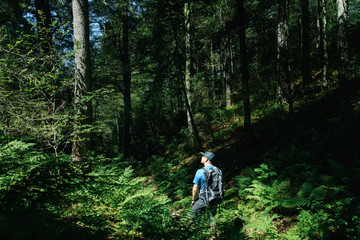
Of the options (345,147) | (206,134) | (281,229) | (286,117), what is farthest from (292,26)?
(281,229)

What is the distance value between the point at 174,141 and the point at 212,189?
34.0ft

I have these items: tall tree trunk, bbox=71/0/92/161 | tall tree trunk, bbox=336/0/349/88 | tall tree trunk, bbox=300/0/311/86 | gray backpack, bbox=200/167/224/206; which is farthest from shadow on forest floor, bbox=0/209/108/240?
tall tree trunk, bbox=300/0/311/86

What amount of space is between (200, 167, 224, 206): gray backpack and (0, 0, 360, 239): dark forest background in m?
0.47

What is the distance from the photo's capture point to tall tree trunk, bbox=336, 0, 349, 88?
6020 millimetres

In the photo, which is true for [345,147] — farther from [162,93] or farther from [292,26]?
[292,26]

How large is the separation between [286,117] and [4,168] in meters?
10.6

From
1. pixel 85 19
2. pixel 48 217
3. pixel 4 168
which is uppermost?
pixel 85 19

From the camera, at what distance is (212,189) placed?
13.5 ft

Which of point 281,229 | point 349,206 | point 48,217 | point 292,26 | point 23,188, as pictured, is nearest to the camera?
point 48,217

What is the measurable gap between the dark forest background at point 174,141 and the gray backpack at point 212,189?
47 centimetres

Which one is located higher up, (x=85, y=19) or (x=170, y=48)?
(x=170, y=48)

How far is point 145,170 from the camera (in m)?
11.9

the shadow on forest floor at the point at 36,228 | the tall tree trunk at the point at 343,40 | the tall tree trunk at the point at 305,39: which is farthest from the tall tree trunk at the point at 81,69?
the tall tree trunk at the point at 305,39

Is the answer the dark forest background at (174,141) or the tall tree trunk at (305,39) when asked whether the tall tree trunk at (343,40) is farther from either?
the tall tree trunk at (305,39)
